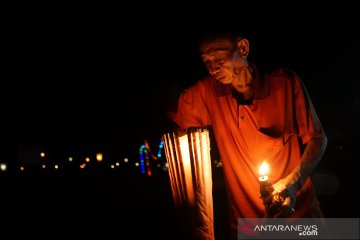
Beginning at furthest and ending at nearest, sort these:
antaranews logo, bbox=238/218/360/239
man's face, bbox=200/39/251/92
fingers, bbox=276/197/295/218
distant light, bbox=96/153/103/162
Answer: distant light, bbox=96/153/103/162 → man's face, bbox=200/39/251/92 → antaranews logo, bbox=238/218/360/239 → fingers, bbox=276/197/295/218

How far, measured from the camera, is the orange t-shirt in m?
2.54

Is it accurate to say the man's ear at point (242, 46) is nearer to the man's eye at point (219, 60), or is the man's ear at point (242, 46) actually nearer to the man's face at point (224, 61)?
the man's face at point (224, 61)

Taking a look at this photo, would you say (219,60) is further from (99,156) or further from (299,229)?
(99,156)

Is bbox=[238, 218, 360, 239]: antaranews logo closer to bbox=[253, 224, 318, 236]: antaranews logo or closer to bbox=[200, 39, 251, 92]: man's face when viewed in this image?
bbox=[253, 224, 318, 236]: antaranews logo

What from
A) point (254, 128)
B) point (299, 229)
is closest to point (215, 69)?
point (254, 128)

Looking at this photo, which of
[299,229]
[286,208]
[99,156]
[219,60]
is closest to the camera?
[286,208]

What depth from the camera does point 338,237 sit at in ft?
8.05

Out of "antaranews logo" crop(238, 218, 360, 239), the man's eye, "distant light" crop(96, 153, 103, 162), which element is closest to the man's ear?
the man's eye

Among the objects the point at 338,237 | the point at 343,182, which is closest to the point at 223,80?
the point at 338,237

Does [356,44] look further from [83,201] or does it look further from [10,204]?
[10,204]

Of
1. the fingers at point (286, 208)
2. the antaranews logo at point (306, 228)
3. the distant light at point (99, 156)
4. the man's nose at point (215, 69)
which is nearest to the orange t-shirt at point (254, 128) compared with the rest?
the antaranews logo at point (306, 228)

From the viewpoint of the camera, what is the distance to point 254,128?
2.69 meters

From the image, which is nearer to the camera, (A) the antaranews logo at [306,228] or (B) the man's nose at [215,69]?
(A) the antaranews logo at [306,228]

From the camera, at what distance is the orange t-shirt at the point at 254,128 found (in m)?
2.54
